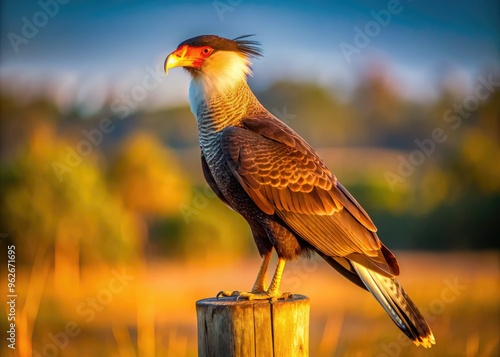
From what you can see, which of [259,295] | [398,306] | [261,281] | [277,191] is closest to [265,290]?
[261,281]

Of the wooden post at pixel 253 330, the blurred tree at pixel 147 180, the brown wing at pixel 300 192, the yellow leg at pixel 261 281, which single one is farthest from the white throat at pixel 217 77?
the blurred tree at pixel 147 180

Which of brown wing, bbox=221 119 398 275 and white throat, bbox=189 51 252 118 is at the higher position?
white throat, bbox=189 51 252 118

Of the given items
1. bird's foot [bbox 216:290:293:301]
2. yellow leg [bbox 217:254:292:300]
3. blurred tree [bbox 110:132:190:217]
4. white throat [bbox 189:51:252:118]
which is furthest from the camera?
A: blurred tree [bbox 110:132:190:217]

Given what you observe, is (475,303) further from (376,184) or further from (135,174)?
(135,174)

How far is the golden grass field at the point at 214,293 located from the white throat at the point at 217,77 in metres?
2.69

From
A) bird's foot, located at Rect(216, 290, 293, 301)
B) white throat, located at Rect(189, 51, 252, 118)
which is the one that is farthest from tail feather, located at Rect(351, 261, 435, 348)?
white throat, located at Rect(189, 51, 252, 118)

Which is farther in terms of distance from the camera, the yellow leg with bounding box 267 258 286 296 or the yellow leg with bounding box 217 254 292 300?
the yellow leg with bounding box 267 258 286 296

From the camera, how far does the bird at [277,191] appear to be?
510 cm

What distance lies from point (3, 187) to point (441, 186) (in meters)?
8.11

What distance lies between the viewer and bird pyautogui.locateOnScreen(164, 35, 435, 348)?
5.10 metres

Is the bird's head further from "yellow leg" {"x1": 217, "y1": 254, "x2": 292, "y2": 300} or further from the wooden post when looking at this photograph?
the wooden post

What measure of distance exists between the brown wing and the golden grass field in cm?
254

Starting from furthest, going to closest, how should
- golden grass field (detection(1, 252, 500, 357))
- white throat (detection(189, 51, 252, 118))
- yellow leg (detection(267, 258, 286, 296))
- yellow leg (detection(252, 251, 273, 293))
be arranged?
golden grass field (detection(1, 252, 500, 357)) < white throat (detection(189, 51, 252, 118)) < yellow leg (detection(252, 251, 273, 293)) < yellow leg (detection(267, 258, 286, 296))

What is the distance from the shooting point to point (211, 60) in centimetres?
559
